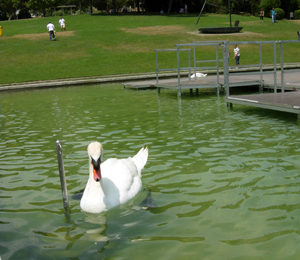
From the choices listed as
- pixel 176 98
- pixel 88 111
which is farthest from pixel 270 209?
pixel 176 98

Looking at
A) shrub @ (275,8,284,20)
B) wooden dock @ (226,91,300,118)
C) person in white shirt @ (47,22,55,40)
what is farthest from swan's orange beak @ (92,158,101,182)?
shrub @ (275,8,284,20)

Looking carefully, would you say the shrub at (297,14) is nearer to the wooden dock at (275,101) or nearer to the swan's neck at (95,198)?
the wooden dock at (275,101)

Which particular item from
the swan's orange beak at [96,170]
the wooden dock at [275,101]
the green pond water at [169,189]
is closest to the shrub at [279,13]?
the wooden dock at [275,101]

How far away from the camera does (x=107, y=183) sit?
5.73 m

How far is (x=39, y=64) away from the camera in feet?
103

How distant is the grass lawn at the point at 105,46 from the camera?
29859 mm

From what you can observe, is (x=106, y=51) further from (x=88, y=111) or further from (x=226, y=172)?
(x=226, y=172)

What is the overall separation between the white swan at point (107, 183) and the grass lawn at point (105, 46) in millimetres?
22532

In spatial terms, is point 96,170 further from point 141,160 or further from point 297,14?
point 297,14

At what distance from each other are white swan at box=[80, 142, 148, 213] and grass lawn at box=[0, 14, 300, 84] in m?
22.5

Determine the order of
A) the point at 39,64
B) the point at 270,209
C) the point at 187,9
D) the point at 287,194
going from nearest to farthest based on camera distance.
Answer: the point at 270,209, the point at 287,194, the point at 39,64, the point at 187,9

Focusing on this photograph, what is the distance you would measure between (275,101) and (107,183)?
23.5ft

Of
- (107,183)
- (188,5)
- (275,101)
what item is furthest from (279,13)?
(107,183)

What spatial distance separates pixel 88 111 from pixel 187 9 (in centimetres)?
6536
